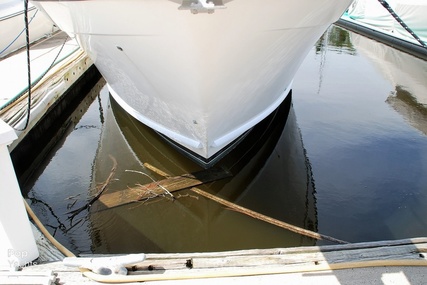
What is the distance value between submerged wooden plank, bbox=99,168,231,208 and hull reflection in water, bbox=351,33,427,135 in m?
3.43

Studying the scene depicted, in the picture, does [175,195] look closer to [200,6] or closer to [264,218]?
[264,218]

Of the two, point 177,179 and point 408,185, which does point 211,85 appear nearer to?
point 177,179

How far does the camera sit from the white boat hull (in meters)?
2.77

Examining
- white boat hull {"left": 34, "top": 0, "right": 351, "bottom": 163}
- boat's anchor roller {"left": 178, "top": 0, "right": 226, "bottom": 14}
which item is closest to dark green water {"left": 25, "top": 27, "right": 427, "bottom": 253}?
white boat hull {"left": 34, "top": 0, "right": 351, "bottom": 163}

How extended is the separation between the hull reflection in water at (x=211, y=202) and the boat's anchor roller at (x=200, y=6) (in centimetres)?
205

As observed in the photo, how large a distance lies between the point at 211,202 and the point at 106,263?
1.76 m

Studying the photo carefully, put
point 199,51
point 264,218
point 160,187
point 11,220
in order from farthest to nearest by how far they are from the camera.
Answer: point 160,187 → point 264,218 → point 199,51 → point 11,220

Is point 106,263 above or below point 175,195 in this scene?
below

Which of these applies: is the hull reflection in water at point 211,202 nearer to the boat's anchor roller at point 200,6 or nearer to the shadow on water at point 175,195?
the shadow on water at point 175,195

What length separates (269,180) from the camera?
4.29 m

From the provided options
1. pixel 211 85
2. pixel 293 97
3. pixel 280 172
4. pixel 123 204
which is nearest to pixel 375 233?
pixel 280 172

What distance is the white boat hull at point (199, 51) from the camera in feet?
9.09

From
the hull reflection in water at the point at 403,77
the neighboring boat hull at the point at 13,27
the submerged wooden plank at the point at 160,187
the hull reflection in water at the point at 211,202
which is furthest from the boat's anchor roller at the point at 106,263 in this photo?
the neighboring boat hull at the point at 13,27

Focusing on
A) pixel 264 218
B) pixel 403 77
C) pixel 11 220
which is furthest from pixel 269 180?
pixel 403 77
